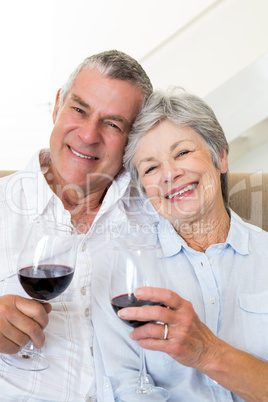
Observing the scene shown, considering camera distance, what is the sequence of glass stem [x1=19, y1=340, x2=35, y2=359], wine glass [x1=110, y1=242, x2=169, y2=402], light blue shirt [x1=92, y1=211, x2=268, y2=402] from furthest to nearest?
1. light blue shirt [x1=92, y1=211, x2=268, y2=402]
2. glass stem [x1=19, y1=340, x2=35, y2=359]
3. wine glass [x1=110, y1=242, x2=169, y2=402]

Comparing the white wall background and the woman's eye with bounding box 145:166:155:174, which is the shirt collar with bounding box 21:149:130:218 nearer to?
the woman's eye with bounding box 145:166:155:174

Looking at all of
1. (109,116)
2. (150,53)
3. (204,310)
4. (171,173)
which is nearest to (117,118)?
(109,116)

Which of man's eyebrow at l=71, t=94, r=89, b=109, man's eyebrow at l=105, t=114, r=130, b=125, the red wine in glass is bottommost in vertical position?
the red wine in glass

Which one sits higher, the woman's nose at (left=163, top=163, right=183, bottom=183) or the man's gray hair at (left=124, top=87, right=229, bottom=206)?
the man's gray hair at (left=124, top=87, right=229, bottom=206)

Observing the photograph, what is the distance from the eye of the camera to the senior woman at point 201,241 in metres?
1.28

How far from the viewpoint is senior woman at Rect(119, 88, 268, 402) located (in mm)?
1283

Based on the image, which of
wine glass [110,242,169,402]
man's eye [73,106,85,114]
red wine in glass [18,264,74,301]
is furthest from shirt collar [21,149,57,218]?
wine glass [110,242,169,402]

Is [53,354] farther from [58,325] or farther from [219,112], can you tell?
[219,112]

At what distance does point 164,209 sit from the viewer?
4.83ft

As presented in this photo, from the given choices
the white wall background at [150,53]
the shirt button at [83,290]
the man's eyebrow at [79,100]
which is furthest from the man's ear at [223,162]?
the white wall background at [150,53]

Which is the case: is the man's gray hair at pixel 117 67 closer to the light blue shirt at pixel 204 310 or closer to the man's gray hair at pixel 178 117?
the man's gray hair at pixel 178 117

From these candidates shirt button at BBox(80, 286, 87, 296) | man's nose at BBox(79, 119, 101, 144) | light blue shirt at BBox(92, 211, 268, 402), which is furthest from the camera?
man's nose at BBox(79, 119, 101, 144)

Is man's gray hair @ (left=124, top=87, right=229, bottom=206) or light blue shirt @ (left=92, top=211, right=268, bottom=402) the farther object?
man's gray hair @ (left=124, top=87, right=229, bottom=206)

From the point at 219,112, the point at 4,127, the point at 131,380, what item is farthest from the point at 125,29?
the point at 131,380
